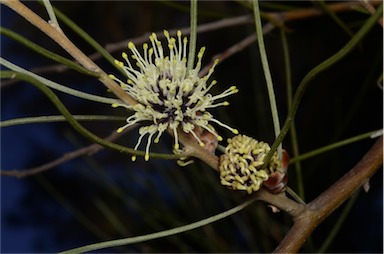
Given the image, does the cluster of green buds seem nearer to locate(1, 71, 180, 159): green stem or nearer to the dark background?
locate(1, 71, 180, 159): green stem

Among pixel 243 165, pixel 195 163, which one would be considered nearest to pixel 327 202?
pixel 243 165

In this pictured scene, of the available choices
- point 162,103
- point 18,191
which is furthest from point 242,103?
point 162,103

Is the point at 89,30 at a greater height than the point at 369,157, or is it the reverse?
the point at 89,30

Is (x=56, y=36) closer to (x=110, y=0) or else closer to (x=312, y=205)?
(x=312, y=205)

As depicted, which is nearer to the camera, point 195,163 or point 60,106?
point 60,106

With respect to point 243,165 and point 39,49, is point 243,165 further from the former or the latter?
point 39,49
